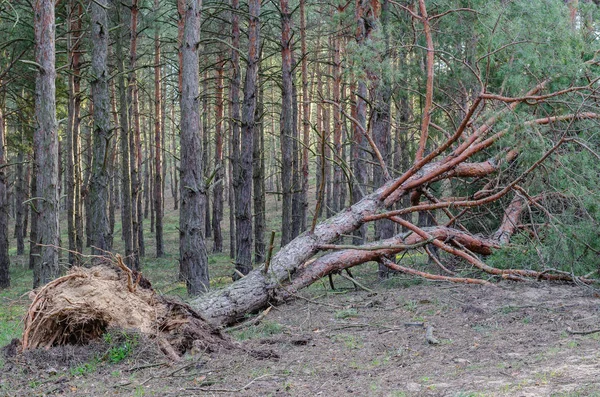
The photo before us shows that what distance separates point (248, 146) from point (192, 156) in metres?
2.99

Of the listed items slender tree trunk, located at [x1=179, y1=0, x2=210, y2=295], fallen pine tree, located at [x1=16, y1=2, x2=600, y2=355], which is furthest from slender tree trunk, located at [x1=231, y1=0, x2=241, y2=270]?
fallen pine tree, located at [x1=16, y1=2, x2=600, y2=355]

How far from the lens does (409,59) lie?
12492 mm

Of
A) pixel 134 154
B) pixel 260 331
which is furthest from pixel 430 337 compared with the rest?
pixel 134 154

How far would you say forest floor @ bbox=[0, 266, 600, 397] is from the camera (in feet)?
14.6

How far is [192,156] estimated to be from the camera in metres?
9.69

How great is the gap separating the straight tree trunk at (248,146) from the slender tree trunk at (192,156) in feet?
8.57

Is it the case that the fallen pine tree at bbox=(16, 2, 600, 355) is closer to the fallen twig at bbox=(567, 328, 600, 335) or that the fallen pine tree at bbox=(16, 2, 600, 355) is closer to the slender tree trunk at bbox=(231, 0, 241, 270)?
the fallen twig at bbox=(567, 328, 600, 335)

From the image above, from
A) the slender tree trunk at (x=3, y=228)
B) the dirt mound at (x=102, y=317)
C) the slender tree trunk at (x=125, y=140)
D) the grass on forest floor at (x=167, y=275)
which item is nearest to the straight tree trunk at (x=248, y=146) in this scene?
the grass on forest floor at (x=167, y=275)

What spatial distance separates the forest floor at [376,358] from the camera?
4.44 m

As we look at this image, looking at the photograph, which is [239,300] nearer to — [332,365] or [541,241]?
[332,365]

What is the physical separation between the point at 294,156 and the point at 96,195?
904cm

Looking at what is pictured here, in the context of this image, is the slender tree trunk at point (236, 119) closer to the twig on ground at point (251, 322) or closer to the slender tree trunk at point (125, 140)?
the slender tree trunk at point (125, 140)

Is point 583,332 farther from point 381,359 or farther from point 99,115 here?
point 99,115

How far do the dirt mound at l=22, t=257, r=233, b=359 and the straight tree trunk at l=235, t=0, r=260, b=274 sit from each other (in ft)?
19.9
